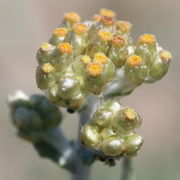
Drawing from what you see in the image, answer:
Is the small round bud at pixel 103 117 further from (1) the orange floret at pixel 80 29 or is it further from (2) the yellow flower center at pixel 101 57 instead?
(1) the orange floret at pixel 80 29

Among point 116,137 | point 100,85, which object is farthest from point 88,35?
point 116,137

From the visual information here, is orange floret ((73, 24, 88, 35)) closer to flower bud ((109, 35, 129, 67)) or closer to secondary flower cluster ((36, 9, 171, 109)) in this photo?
secondary flower cluster ((36, 9, 171, 109))

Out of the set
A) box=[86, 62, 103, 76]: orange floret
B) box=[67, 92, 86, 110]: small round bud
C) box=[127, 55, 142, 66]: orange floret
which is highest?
box=[127, 55, 142, 66]: orange floret

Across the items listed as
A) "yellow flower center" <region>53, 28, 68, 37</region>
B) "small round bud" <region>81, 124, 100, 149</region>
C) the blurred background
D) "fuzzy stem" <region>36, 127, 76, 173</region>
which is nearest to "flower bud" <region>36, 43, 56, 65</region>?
"yellow flower center" <region>53, 28, 68, 37</region>

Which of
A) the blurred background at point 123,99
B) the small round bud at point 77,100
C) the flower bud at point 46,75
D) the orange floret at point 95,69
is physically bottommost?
the small round bud at point 77,100

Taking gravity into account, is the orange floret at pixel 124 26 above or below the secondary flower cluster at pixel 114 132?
above

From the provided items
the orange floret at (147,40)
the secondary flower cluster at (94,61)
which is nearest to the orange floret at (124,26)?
the secondary flower cluster at (94,61)

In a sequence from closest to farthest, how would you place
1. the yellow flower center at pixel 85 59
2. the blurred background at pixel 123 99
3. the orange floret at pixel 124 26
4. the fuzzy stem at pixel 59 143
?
the yellow flower center at pixel 85 59 < the orange floret at pixel 124 26 < the fuzzy stem at pixel 59 143 < the blurred background at pixel 123 99
